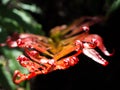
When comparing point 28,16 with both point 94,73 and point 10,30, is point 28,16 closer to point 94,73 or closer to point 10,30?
point 10,30

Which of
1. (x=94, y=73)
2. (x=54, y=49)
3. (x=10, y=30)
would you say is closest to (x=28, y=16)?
(x=10, y=30)

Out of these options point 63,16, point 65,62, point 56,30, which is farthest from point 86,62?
point 65,62

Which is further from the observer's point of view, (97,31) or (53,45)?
(97,31)

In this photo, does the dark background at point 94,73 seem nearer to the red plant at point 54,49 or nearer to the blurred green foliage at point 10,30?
the red plant at point 54,49

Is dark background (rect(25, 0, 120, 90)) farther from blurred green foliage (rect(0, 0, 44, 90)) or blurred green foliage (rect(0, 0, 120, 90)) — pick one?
blurred green foliage (rect(0, 0, 44, 90))

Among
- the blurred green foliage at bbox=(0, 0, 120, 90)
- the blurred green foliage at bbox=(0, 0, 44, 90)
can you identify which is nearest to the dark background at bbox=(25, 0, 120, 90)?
the blurred green foliage at bbox=(0, 0, 120, 90)

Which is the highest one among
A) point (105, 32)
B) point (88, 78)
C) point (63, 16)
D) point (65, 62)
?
point (63, 16)

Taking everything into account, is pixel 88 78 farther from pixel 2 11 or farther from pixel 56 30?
pixel 2 11
